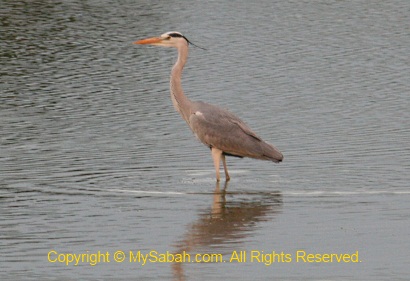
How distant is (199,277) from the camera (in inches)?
377

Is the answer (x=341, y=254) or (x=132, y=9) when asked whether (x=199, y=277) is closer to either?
(x=341, y=254)

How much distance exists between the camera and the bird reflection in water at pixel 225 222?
34.8 feet

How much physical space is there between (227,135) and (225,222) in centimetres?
236

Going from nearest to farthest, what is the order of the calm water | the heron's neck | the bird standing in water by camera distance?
the calm water → the bird standing in water → the heron's neck

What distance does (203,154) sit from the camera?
1557cm

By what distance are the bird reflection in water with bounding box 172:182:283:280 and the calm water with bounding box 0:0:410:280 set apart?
0.02 m

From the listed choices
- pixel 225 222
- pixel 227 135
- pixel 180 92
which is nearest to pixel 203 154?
pixel 180 92

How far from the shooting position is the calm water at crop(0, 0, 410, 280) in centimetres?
1052

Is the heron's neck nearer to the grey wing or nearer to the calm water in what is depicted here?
the grey wing

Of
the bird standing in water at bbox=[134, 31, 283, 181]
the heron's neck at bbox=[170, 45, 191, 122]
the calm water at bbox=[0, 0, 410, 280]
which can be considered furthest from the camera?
the heron's neck at bbox=[170, 45, 191, 122]

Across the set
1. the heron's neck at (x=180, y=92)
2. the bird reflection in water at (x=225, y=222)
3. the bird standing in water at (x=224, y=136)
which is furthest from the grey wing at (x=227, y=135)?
the bird reflection in water at (x=225, y=222)

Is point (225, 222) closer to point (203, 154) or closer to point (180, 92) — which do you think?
point (180, 92)

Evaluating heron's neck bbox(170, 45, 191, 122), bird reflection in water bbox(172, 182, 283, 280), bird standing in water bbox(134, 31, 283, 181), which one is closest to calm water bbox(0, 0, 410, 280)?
bird reflection in water bbox(172, 182, 283, 280)

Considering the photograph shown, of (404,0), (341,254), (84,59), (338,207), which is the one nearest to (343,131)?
(338,207)
